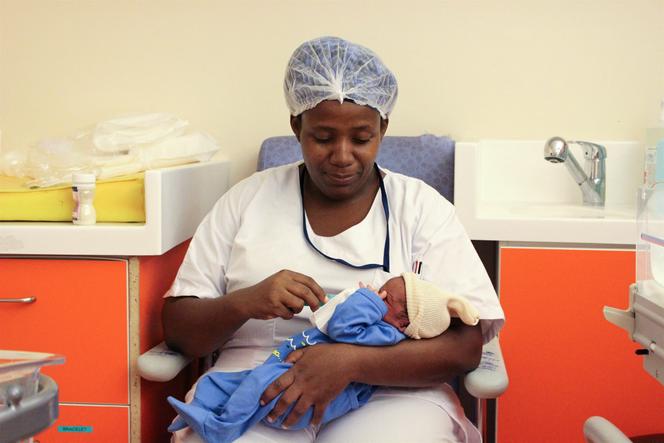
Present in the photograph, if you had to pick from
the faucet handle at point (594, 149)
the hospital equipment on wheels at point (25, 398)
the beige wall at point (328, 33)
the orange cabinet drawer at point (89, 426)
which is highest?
the beige wall at point (328, 33)

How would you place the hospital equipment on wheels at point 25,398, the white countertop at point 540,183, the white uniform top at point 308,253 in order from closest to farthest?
the hospital equipment on wheels at point 25,398, the white uniform top at point 308,253, the white countertop at point 540,183

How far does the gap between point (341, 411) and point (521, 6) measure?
4.85ft

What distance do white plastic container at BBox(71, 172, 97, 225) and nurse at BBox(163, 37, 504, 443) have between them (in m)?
0.29

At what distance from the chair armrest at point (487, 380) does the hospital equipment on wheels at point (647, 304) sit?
1.09ft

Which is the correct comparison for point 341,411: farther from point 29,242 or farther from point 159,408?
point 29,242

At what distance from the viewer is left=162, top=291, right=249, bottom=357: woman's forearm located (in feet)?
5.46

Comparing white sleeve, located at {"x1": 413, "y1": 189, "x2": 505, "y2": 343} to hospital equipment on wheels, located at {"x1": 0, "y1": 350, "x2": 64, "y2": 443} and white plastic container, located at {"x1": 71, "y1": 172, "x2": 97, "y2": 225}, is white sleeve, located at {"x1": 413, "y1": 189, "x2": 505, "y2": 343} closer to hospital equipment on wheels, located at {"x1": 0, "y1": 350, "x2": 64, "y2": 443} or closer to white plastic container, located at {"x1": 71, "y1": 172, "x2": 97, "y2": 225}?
white plastic container, located at {"x1": 71, "y1": 172, "x2": 97, "y2": 225}

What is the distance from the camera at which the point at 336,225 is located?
1806 mm

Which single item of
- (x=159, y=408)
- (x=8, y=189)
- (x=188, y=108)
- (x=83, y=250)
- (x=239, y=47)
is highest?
(x=239, y=47)

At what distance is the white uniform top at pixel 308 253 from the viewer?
1722 millimetres

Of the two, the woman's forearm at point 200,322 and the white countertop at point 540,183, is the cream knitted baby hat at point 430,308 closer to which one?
the woman's forearm at point 200,322

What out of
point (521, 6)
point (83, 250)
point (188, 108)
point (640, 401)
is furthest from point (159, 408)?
point (521, 6)

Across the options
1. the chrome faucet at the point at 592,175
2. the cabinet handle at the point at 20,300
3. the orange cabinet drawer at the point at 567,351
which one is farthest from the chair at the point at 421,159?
the cabinet handle at the point at 20,300

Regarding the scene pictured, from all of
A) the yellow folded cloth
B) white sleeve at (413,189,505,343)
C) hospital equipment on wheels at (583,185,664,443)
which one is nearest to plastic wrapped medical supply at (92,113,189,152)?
the yellow folded cloth
